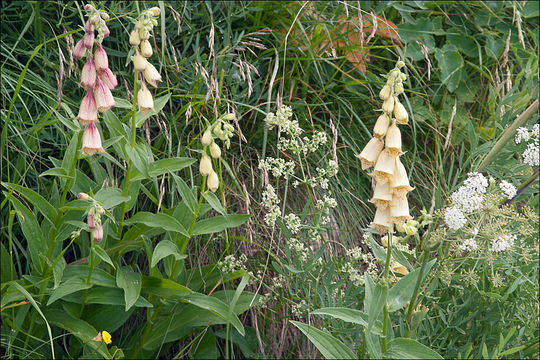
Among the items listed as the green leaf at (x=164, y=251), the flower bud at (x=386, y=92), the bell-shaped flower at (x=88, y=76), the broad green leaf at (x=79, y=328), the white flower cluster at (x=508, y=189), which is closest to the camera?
the flower bud at (x=386, y=92)

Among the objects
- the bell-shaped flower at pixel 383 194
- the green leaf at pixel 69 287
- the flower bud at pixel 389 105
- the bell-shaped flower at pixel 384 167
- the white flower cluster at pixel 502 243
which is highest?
the flower bud at pixel 389 105

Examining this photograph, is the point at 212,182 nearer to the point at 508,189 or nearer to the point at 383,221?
the point at 383,221

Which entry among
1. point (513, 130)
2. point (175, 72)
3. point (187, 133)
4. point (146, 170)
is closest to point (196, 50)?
point (175, 72)

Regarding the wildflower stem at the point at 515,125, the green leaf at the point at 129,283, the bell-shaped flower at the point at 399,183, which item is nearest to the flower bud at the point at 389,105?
the bell-shaped flower at the point at 399,183

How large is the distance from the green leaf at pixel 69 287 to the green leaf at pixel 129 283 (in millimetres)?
87

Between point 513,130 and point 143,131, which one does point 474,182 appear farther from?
point 143,131

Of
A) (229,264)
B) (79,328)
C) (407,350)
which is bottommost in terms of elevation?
(79,328)

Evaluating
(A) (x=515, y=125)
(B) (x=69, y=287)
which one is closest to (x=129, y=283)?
(B) (x=69, y=287)

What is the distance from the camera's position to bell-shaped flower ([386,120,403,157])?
1308 millimetres

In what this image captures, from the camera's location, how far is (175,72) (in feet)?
7.65

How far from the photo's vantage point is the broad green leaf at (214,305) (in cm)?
174

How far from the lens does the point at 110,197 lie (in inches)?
64.9

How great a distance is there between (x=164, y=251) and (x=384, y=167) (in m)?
0.66

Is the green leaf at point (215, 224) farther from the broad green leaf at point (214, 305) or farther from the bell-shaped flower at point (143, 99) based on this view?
the bell-shaped flower at point (143, 99)
